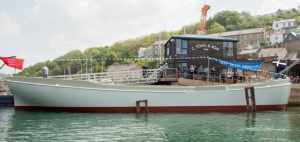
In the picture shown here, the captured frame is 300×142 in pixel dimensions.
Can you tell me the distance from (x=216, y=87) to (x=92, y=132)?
9.30m

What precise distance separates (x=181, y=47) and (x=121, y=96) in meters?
6.43

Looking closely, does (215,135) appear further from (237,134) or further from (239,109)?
(239,109)

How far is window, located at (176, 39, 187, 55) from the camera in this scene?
20672 mm

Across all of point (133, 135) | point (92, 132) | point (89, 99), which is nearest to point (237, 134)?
point (133, 135)

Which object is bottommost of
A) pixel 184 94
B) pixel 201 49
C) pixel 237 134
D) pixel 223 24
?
pixel 237 134

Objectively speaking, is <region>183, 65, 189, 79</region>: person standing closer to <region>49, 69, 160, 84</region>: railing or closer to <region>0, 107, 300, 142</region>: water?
<region>49, 69, 160, 84</region>: railing

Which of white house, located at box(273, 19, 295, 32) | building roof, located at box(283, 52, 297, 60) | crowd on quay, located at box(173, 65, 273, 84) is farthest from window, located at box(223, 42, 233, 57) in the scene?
white house, located at box(273, 19, 295, 32)

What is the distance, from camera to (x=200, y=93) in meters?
17.7

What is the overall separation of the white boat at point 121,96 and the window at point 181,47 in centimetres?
393

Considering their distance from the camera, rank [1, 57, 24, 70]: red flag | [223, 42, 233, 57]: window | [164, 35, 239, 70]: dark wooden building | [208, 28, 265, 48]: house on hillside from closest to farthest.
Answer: [1, 57, 24, 70]: red flag < [164, 35, 239, 70]: dark wooden building < [223, 42, 233, 57]: window < [208, 28, 265, 48]: house on hillside

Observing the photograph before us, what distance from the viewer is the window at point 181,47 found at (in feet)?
67.8

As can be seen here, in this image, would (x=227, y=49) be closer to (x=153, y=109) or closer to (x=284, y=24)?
(x=153, y=109)

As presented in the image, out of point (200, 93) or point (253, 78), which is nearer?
point (200, 93)

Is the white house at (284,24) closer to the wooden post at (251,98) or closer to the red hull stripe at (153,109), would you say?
the wooden post at (251,98)
